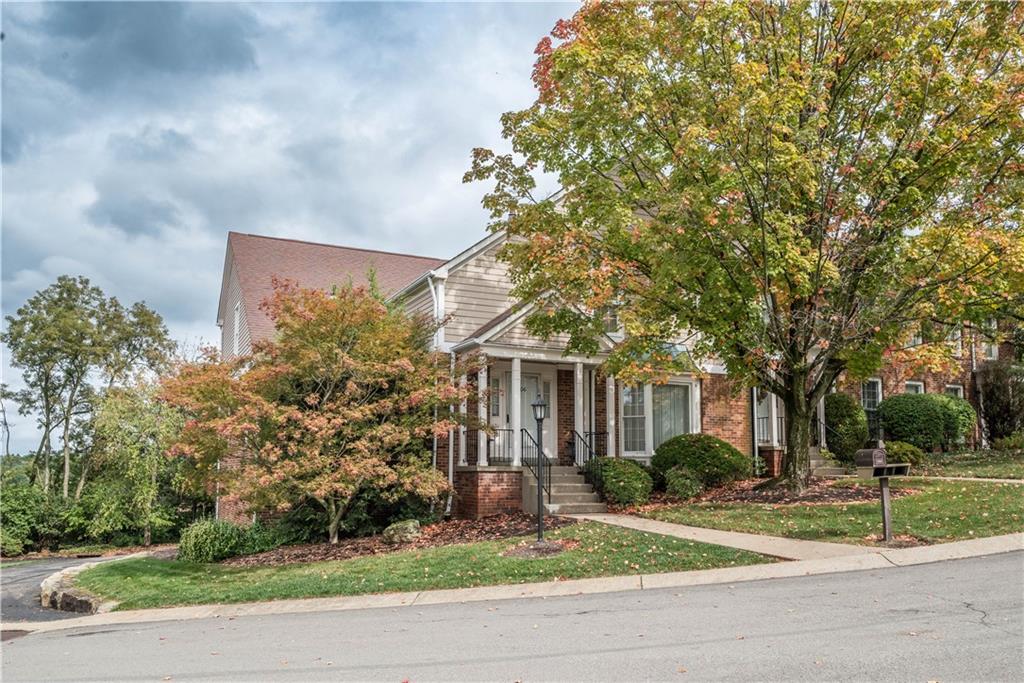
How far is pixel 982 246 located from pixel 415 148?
1021cm

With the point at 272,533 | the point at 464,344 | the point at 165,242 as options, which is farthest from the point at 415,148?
→ the point at 272,533

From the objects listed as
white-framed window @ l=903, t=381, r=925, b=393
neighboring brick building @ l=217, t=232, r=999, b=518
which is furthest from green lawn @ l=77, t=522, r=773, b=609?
white-framed window @ l=903, t=381, r=925, b=393

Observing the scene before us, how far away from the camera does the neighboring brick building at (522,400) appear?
16500mm

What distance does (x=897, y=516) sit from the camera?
39.4 ft

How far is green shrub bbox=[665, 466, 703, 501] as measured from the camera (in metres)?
16.2

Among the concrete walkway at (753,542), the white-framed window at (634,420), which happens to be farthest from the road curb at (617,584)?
the white-framed window at (634,420)

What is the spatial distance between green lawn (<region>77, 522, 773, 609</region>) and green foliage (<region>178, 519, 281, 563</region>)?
1.76 metres

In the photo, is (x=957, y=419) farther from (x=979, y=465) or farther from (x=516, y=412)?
(x=516, y=412)

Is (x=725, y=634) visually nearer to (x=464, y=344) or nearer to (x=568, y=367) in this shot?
(x=464, y=344)

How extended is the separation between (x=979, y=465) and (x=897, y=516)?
27.1 ft

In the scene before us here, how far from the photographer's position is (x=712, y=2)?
478 inches

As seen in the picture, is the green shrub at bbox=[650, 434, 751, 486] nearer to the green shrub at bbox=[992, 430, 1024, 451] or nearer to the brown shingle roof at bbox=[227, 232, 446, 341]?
the green shrub at bbox=[992, 430, 1024, 451]

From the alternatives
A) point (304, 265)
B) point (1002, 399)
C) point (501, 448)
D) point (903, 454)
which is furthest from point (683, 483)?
point (304, 265)

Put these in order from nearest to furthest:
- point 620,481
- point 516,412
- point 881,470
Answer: point 881,470 → point 620,481 → point 516,412
